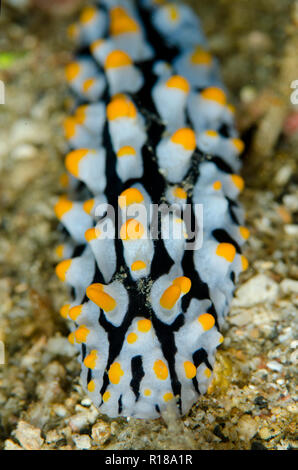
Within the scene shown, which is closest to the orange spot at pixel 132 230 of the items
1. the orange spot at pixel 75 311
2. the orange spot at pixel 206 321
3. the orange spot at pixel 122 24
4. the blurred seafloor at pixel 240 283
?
the orange spot at pixel 75 311

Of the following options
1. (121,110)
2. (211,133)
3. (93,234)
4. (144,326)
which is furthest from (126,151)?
(144,326)

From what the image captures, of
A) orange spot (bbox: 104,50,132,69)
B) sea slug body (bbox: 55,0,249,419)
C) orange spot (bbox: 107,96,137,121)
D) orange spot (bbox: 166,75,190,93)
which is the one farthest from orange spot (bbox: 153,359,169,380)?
orange spot (bbox: 104,50,132,69)

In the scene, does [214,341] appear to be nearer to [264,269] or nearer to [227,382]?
[227,382]

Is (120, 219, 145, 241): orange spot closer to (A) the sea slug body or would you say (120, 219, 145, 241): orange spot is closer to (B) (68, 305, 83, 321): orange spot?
(A) the sea slug body

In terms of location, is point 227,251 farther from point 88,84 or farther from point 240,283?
point 88,84

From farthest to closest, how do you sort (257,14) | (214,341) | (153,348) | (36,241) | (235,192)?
(257,14)
(36,241)
(235,192)
(214,341)
(153,348)

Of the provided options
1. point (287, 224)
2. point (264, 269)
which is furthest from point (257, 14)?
point (264, 269)
